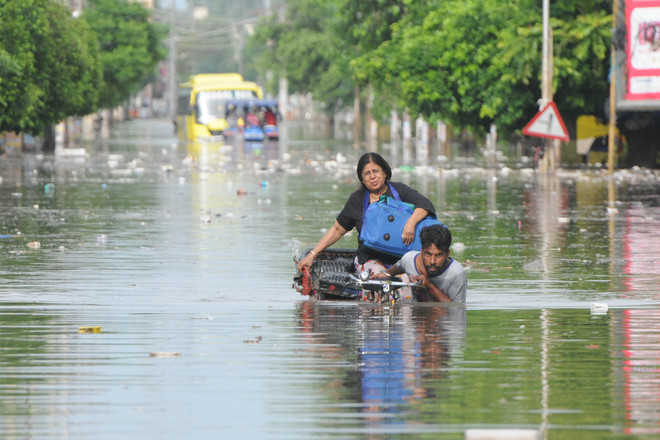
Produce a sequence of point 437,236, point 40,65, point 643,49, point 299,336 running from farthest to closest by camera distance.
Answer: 1. point 40,65
2. point 643,49
3. point 437,236
4. point 299,336

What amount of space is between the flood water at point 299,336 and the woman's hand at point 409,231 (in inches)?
22.2

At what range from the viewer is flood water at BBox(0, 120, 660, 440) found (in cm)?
840

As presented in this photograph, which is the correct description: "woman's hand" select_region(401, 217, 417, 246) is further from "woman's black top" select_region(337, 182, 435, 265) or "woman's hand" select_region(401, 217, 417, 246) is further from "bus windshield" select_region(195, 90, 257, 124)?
"bus windshield" select_region(195, 90, 257, 124)

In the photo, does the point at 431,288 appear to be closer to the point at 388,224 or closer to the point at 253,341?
the point at 388,224

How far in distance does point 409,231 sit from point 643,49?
2971 cm

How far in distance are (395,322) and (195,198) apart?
18.9 m

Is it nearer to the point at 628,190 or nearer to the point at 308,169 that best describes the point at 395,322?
the point at 628,190

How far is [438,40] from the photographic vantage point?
162 feet

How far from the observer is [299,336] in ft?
38.0

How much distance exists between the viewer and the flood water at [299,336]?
331 inches

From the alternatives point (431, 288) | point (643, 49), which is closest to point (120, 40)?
point (643, 49)

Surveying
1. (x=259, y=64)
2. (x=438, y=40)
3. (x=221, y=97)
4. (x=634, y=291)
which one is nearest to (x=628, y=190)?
(x=438, y=40)

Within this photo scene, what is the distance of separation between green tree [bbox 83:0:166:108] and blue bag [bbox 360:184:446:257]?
241 feet

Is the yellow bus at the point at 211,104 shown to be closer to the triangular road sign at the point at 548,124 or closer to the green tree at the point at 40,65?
the green tree at the point at 40,65
